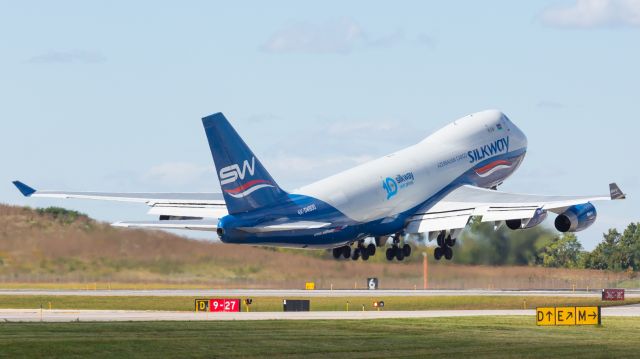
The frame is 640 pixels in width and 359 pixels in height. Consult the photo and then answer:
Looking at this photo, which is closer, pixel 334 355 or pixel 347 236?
pixel 334 355

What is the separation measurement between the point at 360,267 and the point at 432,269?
553 cm

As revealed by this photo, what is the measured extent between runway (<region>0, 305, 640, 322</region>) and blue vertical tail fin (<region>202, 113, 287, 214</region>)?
69.9 ft

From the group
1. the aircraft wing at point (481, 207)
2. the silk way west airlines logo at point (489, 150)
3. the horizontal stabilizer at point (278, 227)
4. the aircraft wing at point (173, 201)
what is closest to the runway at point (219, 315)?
the aircraft wing at point (173, 201)

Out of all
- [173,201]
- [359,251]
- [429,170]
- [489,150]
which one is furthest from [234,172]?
[489,150]

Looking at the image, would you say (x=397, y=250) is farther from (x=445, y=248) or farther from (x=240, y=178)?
(x=240, y=178)

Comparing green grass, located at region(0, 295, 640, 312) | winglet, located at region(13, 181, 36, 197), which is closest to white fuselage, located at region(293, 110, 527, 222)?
winglet, located at region(13, 181, 36, 197)

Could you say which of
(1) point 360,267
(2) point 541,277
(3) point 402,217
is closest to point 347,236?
(3) point 402,217

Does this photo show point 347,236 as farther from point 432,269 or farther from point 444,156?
point 432,269

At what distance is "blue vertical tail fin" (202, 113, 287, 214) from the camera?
64.4 metres

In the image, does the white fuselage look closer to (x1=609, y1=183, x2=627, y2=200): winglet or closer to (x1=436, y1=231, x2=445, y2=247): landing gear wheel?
(x1=436, y1=231, x2=445, y2=247): landing gear wheel

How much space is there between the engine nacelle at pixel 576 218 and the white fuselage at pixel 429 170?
24.2 feet

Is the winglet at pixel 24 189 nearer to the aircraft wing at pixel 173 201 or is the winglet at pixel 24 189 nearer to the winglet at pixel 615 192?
the aircraft wing at pixel 173 201

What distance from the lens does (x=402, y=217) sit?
79375mm

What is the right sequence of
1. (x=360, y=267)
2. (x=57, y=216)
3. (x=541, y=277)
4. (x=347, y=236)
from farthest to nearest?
(x=541, y=277)
(x=360, y=267)
(x=57, y=216)
(x=347, y=236)
